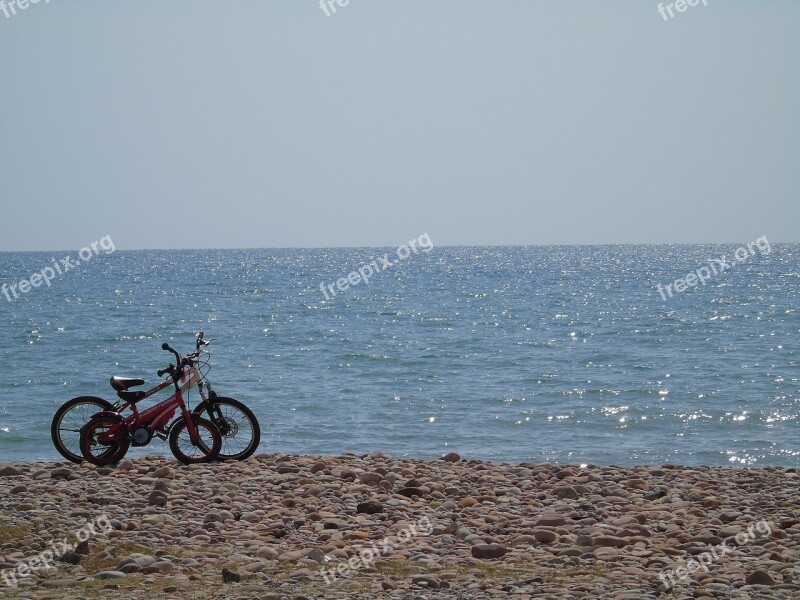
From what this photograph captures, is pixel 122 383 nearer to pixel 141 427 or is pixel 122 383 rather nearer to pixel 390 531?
pixel 141 427

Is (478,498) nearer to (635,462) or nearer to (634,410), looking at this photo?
(635,462)

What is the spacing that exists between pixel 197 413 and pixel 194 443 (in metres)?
0.37

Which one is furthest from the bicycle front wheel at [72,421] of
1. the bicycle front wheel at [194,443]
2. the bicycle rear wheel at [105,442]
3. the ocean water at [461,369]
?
the ocean water at [461,369]

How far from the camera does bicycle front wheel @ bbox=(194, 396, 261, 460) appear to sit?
37.6 feet

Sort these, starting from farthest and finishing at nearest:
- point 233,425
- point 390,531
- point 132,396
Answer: point 233,425 → point 132,396 → point 390,531

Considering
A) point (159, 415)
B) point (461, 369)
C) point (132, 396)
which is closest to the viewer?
point (132, 396)

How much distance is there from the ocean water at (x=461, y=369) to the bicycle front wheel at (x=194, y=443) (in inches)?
140

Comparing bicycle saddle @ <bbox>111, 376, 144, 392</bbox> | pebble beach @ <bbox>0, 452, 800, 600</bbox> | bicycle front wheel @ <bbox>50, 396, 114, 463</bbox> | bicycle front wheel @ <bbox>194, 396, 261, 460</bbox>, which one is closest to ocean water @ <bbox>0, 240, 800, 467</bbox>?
bicycle front wheel @ <bbox>50, 396, 114, 463</bbox>

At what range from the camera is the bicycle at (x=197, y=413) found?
1141 centimetres

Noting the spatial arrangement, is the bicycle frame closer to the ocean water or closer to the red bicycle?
the red bicycle

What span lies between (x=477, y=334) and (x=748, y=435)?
64.4ft

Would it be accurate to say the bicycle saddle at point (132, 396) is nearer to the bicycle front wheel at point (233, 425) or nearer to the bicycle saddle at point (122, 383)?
the bicycle saddle at point (122, 383)

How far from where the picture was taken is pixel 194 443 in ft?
37.6

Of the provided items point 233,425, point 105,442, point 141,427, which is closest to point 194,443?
point 233,425
